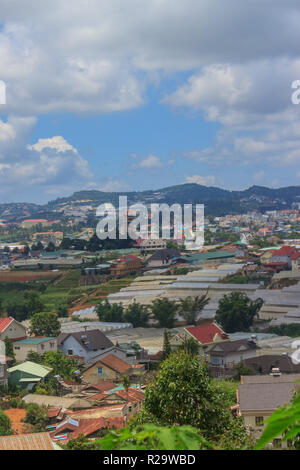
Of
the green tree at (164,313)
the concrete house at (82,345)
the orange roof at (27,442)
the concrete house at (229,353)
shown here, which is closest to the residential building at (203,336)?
the concrete house at (229,353)

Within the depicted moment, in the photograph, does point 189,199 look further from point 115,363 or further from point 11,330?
point 115,363

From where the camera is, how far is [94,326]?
14055 mm

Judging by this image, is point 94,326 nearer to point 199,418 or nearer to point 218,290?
point 218,290

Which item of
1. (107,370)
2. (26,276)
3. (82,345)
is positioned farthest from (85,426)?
(26,276)

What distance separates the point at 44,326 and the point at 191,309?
13.4 ft

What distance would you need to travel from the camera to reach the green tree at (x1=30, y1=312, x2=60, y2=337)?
12172 mm

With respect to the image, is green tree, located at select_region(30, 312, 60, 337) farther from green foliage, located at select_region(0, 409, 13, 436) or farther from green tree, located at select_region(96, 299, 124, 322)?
green foliage, located at select_region(0, 409, 13, 436)

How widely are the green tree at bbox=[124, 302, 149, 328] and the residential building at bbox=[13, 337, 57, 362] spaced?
424cm

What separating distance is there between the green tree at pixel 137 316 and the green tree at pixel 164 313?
0.31m

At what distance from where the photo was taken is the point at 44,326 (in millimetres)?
12180

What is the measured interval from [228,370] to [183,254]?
16248 mm

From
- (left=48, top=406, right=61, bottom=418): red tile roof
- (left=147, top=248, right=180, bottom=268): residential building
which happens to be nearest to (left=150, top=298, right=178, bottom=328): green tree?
(left=48, top=406, right=61, bottom=418): red tile roof

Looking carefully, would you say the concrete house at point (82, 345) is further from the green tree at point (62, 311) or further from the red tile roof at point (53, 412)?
the green tree at point (62, 311)
